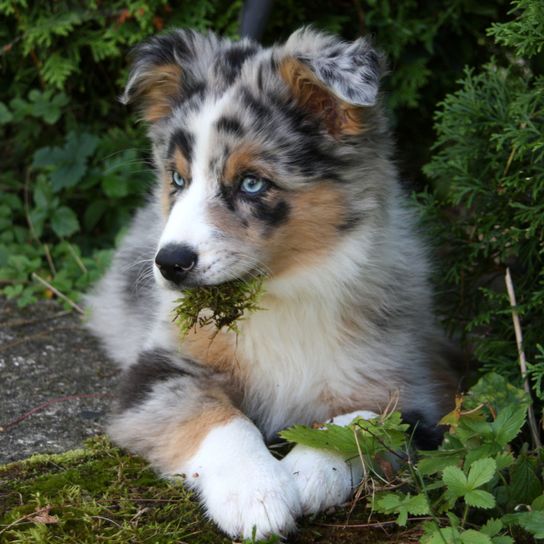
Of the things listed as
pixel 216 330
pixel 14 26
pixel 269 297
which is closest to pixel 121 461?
pixel 216 330

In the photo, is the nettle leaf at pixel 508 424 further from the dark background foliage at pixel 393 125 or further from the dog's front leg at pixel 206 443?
the dark background foliage at pixel 393 125

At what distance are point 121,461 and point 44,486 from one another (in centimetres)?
40

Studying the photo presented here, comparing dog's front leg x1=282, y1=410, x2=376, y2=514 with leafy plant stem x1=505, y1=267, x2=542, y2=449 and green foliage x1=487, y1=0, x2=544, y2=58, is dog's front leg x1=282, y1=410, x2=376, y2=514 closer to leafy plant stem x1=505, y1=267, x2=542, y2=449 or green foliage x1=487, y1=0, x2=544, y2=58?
leafy plant stem x1=505, y1=267, x2=542, y2=449

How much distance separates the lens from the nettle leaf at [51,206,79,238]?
6.93 meters

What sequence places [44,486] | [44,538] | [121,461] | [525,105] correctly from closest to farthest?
[44,538], [44,486], [121,461], [525,105]

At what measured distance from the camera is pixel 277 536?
345 centimetres

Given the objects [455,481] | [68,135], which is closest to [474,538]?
[455,481]

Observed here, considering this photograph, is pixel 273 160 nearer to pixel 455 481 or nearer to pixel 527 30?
pixel 527 30

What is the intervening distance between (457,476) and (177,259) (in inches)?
52.8

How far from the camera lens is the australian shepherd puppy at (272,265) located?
3756mm

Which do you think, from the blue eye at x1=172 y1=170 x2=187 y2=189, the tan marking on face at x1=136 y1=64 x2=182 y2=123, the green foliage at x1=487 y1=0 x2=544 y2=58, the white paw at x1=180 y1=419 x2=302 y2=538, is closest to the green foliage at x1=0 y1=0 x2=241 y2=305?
the tan marking on face at x1=136 y1=64 x2=182 y2=123

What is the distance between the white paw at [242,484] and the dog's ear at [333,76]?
1.42 meters

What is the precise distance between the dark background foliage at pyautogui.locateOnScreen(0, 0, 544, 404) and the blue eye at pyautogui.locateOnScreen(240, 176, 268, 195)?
121cm

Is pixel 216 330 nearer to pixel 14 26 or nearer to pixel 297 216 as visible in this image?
pixel 297 216
